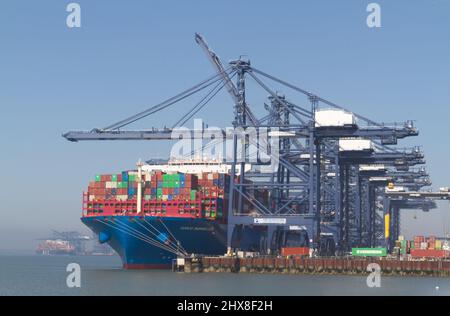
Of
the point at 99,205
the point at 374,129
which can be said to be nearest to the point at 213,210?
the point at 99,205

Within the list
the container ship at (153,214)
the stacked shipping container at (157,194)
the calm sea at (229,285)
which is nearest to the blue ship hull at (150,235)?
the container ship at (153,214)

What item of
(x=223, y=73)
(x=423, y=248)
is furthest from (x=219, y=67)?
(x=423, y=248)

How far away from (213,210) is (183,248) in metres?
4.90

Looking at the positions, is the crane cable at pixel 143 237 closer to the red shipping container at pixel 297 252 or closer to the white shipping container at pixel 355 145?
the red shipping container at pixel 297 252

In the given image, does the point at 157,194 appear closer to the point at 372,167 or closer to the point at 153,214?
the point at 153,214

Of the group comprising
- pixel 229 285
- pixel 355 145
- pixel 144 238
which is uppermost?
pixel 355 145

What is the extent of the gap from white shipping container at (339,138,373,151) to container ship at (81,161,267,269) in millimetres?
15434

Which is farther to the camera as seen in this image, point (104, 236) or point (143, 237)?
point (104, 236)

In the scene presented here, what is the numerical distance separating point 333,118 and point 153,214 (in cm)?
1991

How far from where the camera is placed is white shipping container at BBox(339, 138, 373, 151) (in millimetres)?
94500

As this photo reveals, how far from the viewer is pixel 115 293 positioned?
57.2m

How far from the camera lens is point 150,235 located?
275 ft
